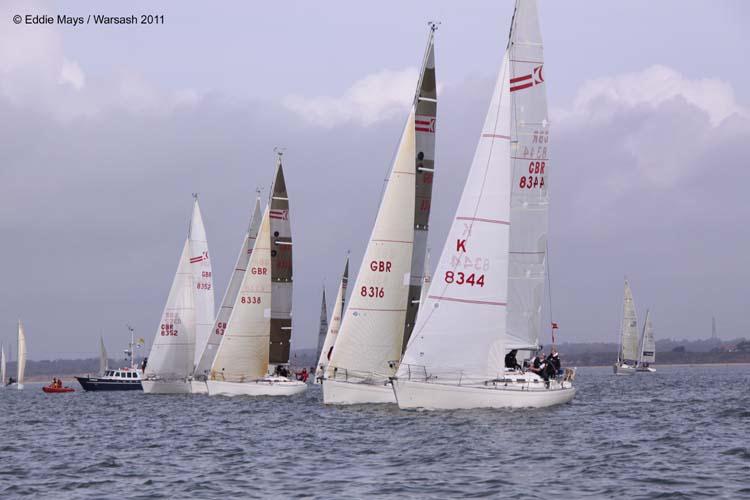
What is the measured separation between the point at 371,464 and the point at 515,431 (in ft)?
22.4

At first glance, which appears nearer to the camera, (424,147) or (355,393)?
(355,393)

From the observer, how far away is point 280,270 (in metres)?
63.0

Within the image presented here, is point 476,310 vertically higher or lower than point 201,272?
lower

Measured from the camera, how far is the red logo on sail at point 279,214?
62.2 m

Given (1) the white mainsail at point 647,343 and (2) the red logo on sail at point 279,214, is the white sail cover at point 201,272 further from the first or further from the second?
(1) the white mainsail at point 647,343

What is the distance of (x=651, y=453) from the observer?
27484 millimetres

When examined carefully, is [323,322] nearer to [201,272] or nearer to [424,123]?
[201,272]

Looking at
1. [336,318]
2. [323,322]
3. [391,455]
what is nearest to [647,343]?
[323,322]

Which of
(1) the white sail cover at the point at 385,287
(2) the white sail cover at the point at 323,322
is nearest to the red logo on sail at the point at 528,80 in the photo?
(1) the white sail cover at the point at 385,287

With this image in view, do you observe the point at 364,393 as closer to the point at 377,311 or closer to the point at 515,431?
the point at 377,311

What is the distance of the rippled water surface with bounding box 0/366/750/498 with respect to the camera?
883 inches

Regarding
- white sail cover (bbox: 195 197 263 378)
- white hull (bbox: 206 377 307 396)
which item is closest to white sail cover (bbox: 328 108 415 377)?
white hull (bbox: 206 377 307 396)

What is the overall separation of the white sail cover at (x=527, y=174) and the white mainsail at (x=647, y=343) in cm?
Answer: 10035

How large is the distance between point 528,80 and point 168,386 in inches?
1485
